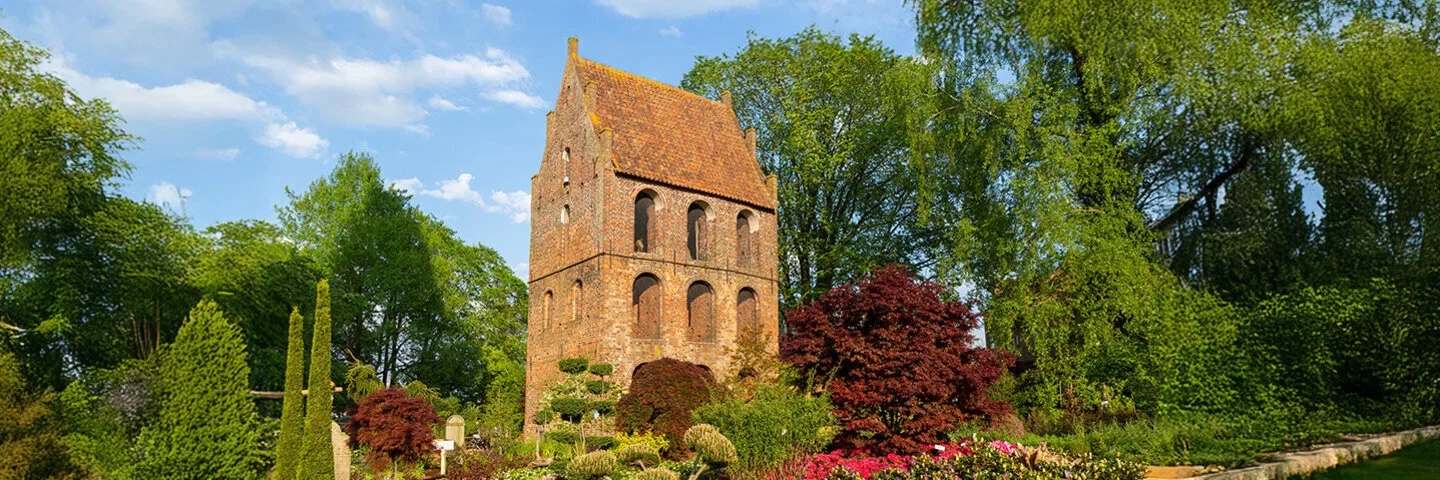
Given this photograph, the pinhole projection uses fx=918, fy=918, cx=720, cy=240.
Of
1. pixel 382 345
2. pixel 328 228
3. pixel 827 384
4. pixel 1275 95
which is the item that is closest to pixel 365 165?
pixel 328 228

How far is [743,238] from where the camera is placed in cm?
2967

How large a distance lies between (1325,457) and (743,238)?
18889mm

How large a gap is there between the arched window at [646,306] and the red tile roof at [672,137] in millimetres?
3375

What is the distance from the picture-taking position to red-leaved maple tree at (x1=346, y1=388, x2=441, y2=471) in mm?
19547

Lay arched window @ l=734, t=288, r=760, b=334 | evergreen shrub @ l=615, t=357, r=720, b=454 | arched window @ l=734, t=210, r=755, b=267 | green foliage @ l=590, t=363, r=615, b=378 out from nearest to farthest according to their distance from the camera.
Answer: evergreen shrub @ l=615, t=357, r=720, b=454 < green foliage @ l=590, t=363, r=615, b=378 < arched window @ l=734, t=288, r=760, b=334 < arched window @ l=734, t=210, r=755, b=267

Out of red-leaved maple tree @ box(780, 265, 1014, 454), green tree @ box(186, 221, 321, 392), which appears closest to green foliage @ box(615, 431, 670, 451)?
red-leaved maple tree @ box(780, 265, 1014, 454)

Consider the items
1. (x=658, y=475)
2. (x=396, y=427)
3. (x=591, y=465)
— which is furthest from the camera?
(x=396, y=427)

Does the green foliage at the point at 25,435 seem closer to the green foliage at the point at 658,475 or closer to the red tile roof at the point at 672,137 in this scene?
the green foliage at the point at 658,475

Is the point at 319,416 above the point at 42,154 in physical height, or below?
below

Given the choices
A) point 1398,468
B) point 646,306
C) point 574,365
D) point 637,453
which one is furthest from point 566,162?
point 1398,468

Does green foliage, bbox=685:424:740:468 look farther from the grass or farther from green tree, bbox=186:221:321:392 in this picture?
green tree, bbox=186:221:321:392

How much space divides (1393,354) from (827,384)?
989 centimetres

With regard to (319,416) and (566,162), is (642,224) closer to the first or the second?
(566,162)

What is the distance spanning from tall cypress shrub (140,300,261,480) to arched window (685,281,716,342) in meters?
12.6
